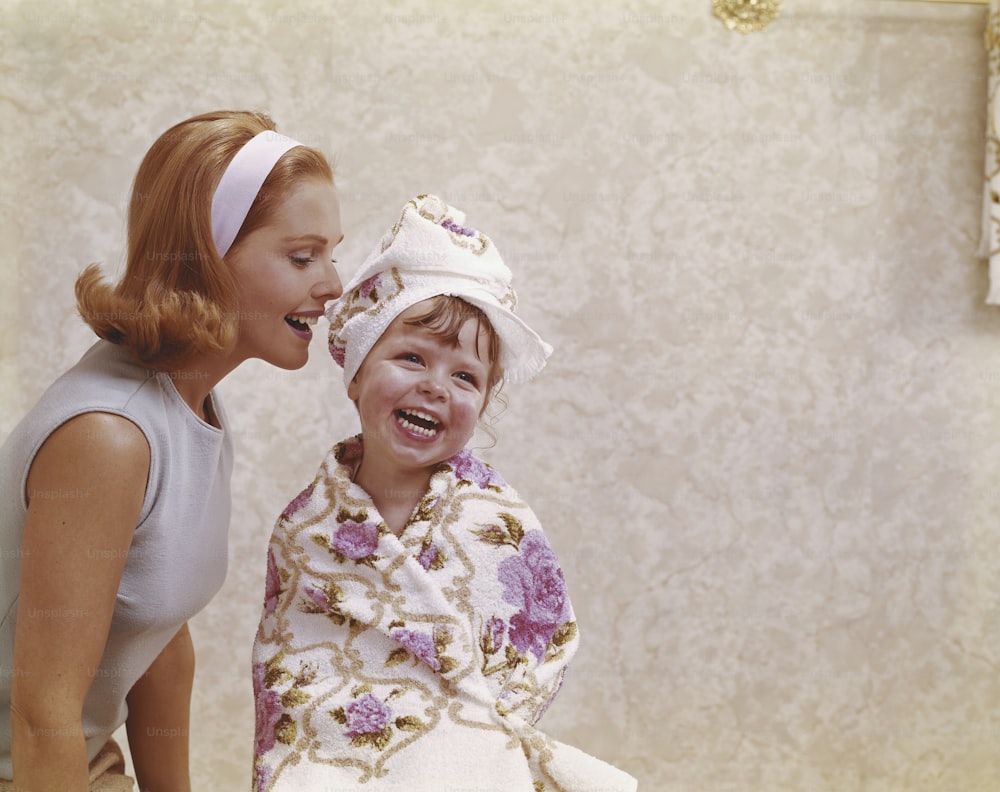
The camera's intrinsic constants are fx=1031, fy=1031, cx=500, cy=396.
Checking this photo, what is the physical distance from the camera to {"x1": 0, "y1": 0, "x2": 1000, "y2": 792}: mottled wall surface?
229cm

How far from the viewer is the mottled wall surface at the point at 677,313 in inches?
90.4

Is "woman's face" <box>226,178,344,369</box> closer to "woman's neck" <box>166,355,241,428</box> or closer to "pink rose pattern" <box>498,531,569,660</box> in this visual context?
"woman's neck" <box>166,355,241,428</box>

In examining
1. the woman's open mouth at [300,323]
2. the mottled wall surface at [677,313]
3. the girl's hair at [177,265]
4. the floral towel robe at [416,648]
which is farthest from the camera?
the mottled wall surface at [677,313]

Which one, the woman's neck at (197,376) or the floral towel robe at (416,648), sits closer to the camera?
the floral towel robe at (416,648)

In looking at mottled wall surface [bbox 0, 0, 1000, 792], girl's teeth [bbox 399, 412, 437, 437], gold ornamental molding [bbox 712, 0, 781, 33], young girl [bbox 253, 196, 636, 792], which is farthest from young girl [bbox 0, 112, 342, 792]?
gold ornamental molding [bbox 712, 0, 781, 33]

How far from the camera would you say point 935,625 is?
8.39 ft

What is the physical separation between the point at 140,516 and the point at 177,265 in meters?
0.30

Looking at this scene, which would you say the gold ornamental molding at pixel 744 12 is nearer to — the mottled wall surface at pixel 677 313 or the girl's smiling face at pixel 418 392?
the mottled wall surface at pixel 677 313

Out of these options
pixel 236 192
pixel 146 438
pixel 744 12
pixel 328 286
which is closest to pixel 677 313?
pixel 744 12

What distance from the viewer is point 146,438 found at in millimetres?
1193

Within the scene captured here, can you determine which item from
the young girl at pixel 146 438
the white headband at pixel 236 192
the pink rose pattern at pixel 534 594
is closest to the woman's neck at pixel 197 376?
the young girl at pixel 146 438

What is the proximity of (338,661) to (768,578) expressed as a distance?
5.14 ft

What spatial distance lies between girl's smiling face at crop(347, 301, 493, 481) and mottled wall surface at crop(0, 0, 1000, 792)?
1142 millimetres

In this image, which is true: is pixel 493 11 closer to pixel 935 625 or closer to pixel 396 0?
pixel 396 0
